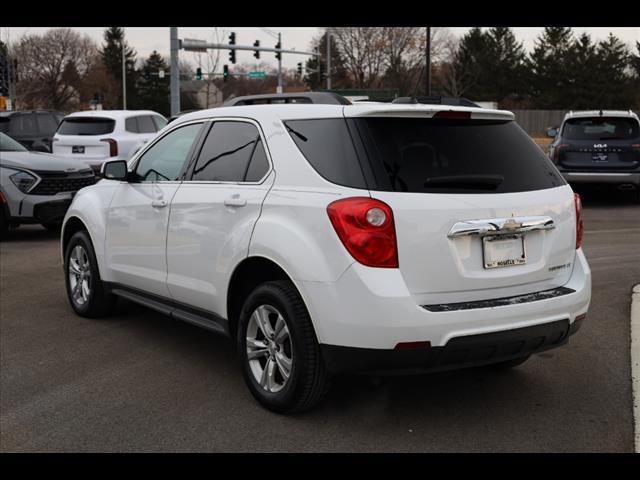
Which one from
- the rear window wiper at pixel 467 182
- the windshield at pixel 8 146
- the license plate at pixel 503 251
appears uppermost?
the windshield at pixel 8 146

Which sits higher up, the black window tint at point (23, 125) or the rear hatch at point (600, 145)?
the black window tint at point (23, 125)

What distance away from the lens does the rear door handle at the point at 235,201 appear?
4.50 meters

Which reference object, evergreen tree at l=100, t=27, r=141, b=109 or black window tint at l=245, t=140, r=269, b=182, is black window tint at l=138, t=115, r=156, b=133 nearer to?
black window tint at l=245, t=140, r=269, b=182

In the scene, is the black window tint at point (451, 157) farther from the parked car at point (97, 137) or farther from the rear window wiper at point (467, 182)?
the parked car at point (97, 137)

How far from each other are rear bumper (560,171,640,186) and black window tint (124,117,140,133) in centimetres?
863

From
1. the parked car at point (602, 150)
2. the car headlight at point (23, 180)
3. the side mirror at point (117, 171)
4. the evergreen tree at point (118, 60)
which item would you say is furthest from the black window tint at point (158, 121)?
the evergreen tree at point (118, 60)

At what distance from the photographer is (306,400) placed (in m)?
4.13

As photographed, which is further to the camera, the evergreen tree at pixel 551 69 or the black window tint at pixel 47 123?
the evergreen tree at pixel 551 69

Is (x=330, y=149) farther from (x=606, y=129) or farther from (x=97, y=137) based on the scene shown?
(x=97, y=137)

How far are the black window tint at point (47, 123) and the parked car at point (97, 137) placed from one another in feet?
12.2

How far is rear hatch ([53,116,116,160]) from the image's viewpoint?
15570 millimetres
